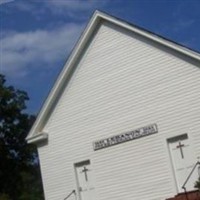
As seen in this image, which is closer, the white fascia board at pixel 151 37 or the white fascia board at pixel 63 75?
the white fascia board at pixel 151 37

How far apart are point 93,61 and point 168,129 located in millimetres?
5217

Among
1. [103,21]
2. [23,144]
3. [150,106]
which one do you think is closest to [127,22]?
[103,21]

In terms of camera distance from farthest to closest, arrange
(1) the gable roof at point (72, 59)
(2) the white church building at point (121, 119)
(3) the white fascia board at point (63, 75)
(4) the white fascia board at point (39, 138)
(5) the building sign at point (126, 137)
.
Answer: (4) the white fascia board at point (39, 138) → (3) the white fascia board at point (63, 75) → (1) the gable roof at point (72, 59) → (5) the building sign at point (126, 137) → (2) the white church building at point (121, 119)

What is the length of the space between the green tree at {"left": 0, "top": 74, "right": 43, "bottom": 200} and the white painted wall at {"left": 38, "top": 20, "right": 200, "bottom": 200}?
866 inches

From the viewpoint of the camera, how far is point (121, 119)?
24.6 m

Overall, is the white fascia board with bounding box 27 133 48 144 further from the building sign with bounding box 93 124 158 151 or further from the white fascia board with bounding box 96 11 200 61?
the white fascia board with bounding box 96 11 200 61

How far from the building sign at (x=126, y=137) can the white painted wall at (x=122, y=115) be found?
0.18 m

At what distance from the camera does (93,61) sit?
2628 centimetres

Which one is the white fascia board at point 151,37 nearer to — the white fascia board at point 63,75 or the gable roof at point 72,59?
the gable roof at point 72,59

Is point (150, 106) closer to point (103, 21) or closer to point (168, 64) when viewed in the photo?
point (168, 64)

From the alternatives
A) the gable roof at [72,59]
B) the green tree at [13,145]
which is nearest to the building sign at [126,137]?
the gable roof at [72,59]

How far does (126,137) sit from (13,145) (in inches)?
1063

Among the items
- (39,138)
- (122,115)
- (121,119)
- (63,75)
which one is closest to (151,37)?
(122,115)

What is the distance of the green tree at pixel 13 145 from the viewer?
162 feet
